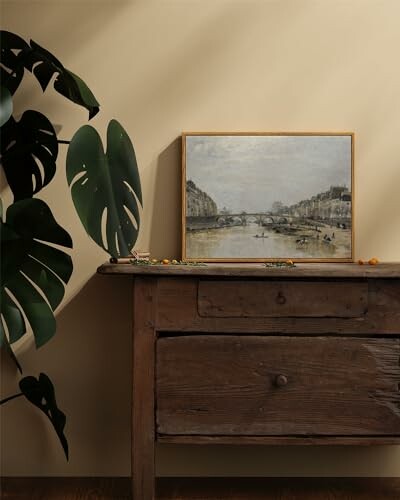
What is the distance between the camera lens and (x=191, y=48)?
8.67 ft

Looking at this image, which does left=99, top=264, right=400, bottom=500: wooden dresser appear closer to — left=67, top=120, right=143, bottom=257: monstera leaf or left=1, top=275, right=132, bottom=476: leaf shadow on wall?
left=67, top=120, right=143, bottom=257: monstera leaf

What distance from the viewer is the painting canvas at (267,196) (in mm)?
2605

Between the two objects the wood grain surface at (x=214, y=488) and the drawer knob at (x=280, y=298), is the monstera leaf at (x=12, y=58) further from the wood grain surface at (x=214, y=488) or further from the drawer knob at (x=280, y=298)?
the wood grain surface at (x=214, y=488)

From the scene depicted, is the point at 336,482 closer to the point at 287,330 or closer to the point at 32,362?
the point at 287,330

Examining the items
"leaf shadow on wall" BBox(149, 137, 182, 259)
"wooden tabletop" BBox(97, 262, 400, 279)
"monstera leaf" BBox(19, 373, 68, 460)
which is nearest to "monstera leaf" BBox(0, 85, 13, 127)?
"wooden tabletop" BBox(97, 262, 400, 279)

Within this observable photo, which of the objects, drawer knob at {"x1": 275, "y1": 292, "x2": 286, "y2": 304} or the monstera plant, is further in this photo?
drawer knob at {"x1": 275, "y1": 292, "x2": 286, "y2": 304}

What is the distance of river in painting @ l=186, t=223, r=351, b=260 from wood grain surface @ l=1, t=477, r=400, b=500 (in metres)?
0.84

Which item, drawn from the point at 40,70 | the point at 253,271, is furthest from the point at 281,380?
the point at 40,70

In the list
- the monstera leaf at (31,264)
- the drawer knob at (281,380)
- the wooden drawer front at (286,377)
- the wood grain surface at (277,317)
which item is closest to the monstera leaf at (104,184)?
the monstera leaf at (31,264)

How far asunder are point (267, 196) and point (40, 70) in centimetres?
93

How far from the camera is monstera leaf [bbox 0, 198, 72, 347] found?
6.63 ft

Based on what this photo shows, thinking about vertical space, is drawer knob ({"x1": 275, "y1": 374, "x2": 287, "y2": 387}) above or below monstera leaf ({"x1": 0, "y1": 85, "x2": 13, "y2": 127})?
below

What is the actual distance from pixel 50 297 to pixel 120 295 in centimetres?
52

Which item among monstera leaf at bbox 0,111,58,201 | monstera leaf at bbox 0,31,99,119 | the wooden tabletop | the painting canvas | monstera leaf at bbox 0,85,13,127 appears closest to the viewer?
monstera leaf at bbox 0,85,13,127
